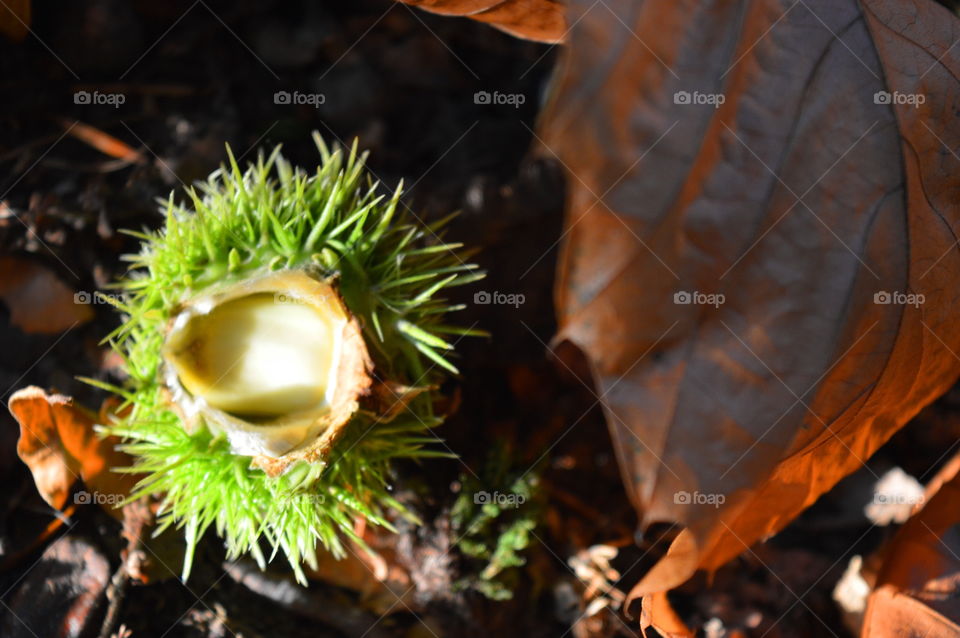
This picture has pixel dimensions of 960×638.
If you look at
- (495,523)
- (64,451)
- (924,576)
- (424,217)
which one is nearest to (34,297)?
(64,451)

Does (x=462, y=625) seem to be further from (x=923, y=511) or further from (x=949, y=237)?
(x=949, y=237)

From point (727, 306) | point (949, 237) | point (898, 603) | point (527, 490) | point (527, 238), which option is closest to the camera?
point (727, 306)

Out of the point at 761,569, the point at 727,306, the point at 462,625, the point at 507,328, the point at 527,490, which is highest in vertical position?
the point at 727,306

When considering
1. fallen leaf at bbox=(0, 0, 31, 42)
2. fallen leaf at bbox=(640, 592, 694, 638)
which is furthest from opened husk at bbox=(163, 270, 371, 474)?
fallen leaf at bbox=(0, 0, 31, 42)

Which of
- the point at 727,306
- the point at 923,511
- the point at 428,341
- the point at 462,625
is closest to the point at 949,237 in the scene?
the point at 727,306

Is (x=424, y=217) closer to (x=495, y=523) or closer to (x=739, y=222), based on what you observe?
(x=495, y=523)
